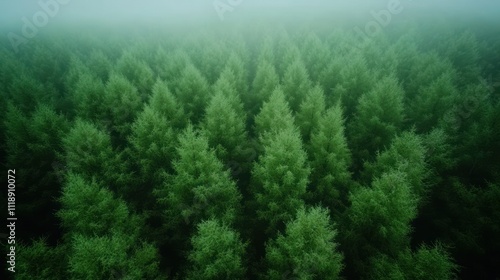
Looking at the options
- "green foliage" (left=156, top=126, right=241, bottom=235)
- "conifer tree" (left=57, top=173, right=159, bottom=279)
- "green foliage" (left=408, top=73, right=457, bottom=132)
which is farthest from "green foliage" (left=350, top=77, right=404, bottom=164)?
"conifer tree" (left=57, top=173, right=159, bottom=279)

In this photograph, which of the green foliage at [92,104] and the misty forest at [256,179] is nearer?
the misty forest at [256,179]

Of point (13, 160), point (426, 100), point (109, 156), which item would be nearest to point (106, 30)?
point (13, 160)

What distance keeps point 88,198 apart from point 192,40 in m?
29.4

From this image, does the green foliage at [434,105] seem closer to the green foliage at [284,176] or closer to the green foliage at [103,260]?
the green foliage at [284,176]

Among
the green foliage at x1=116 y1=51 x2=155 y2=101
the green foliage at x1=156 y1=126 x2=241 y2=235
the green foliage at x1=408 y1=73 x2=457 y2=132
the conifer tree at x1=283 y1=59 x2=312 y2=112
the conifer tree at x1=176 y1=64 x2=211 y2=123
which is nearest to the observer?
the green foliage at x1=156 y1=126 x2=241 y2=235

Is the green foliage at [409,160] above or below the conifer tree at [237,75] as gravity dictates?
below

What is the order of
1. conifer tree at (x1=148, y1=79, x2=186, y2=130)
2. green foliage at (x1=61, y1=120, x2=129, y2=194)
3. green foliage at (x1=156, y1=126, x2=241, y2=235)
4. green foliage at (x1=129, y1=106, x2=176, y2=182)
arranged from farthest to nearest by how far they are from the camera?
1. conifer tree at (x1=148, y1=79, x2=186, y2=130)
2. green foliage at (x1=129, y1=106, x2=176, y2=182)
3. green foliage at (x1=61, y1=120, x2=129, y2=194)
4. green foliage at (x1=156, y1=126, x2=241, y2=235)

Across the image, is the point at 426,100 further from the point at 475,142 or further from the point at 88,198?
the point at 88,198

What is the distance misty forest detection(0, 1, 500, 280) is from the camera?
43.3ft

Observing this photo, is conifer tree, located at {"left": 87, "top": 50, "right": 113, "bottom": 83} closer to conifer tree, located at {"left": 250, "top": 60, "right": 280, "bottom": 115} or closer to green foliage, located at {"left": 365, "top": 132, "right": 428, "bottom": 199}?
conifer tree, located at {"left": 250, "top": 60, "right": 280, "bottom": 115}

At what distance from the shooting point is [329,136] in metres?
18.2

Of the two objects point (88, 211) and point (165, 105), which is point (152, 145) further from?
point (88, 211)

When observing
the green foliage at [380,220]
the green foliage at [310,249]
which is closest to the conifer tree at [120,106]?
the green foliage at [310,249]

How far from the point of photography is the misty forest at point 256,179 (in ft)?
43.3
